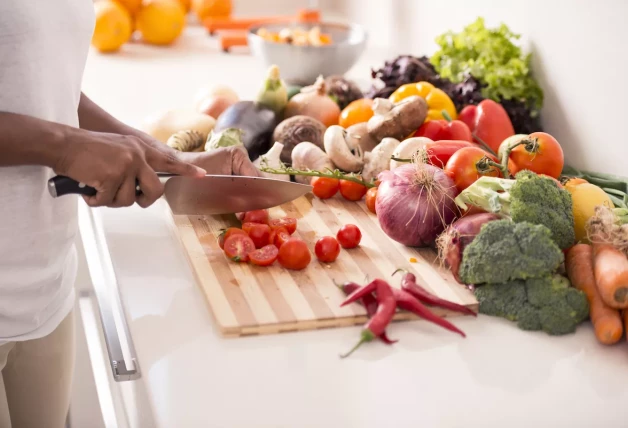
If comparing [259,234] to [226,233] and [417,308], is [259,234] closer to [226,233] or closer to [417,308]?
[226,233]

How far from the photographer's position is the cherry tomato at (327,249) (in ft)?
3.83

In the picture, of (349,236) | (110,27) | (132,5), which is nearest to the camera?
(349,236)

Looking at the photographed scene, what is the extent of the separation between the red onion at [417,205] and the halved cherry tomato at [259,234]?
189mm

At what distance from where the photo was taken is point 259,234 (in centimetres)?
119

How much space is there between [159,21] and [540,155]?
5.20ft

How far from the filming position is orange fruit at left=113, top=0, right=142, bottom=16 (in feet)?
7.98

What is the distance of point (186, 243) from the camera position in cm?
121

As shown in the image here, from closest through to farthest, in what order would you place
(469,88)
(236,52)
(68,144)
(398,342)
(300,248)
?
(68,144), (398,342), (300,248), (469,88), (236,52)

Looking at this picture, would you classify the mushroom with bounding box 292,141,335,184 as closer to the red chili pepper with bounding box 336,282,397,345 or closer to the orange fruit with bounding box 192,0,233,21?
the red chili pepper with bounding box 336,282,397,345

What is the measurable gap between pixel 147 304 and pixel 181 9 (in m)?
1.75

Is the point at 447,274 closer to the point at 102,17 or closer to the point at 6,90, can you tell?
the point at 6,90

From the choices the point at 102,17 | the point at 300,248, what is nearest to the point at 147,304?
the point at 300,248

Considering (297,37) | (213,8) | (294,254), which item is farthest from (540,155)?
(213,8)

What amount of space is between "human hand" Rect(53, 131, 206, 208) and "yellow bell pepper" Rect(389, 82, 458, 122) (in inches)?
31.0
